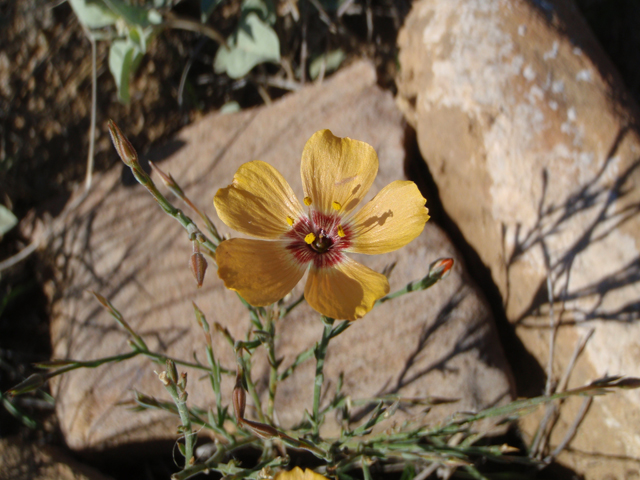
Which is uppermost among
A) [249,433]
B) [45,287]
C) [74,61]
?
[74,61]

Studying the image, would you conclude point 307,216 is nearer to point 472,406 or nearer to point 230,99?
point 472,406

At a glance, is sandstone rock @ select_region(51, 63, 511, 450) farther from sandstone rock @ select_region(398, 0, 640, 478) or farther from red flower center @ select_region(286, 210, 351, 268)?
red flower center @ select_region(286, 210, 351, 268)

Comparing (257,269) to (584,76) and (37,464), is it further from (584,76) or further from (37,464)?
(584,76)

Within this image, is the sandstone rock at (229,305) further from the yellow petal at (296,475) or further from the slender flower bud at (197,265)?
the slender flower bud at (197,265)

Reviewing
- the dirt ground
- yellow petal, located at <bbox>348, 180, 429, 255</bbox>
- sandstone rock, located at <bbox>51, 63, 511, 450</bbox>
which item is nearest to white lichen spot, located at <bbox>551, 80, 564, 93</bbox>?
sandstone rock, located at <bbox>51, 63, 511, 450</bbox>

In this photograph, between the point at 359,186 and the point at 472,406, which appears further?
the point at 472,406

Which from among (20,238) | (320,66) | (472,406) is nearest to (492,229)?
(472,406)
